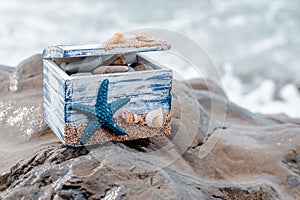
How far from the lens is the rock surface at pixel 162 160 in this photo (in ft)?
9.91

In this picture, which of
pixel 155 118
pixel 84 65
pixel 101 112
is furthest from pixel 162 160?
pixel 84 65

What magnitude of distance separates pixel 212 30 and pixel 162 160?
9661mm

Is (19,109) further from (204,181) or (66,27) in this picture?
(66,27)

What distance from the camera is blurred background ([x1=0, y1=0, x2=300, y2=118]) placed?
10.7 meters

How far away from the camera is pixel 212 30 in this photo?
12836 millimetres

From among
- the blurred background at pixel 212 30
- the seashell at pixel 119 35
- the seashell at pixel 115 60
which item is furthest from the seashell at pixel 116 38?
the blurred background at pixel 212 30

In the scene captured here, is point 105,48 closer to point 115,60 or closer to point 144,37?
point 115,60

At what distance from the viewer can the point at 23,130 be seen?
12.6 ft

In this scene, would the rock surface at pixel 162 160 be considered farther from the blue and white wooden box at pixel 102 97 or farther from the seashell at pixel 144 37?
the seashell at pixel 144 37

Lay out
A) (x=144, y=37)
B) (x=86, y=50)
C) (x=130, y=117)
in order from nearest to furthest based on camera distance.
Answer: (x=86, y=50)
(x=130, y=117)
(x=144, y=37)

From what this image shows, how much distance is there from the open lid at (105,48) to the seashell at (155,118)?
383mm

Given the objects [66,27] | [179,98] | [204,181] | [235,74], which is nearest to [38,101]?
[179,98]

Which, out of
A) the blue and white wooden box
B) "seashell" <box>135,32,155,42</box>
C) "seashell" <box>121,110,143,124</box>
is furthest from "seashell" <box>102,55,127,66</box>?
"seashell" <box>121,110,143,124</box>

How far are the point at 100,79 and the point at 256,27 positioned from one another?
10.6 m
